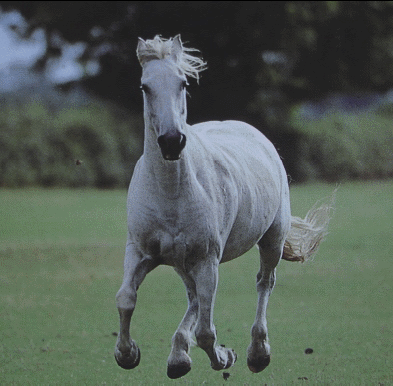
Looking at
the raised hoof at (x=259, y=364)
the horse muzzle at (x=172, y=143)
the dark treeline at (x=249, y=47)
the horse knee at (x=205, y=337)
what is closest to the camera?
the horse muzzle at (x=172, y=143)

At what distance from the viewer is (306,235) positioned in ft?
24.2

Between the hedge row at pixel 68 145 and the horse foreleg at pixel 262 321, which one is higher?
the horse foreleg at pixel 262 321

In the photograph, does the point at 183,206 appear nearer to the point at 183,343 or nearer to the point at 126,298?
the point at 126,298

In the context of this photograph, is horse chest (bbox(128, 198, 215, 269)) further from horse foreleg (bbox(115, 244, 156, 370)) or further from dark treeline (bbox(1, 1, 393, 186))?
dark treeline (bbox(1, 1, 393, 186))

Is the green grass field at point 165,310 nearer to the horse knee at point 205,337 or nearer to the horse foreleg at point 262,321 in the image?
the horse foreleg at point 262,321

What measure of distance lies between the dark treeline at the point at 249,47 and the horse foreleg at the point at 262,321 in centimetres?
1854

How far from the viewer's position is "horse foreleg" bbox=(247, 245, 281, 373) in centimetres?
609

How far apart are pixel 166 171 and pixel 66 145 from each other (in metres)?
21.0

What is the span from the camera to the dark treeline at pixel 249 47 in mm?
25297

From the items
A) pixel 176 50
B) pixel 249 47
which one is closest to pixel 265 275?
pixel 176 50

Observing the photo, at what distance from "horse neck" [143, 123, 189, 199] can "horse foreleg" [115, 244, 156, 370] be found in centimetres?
44

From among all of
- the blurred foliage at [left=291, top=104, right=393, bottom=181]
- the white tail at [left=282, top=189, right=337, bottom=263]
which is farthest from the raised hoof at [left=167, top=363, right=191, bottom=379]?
the blurred foliage at [left=291, top=104, right=393, bottom=181]

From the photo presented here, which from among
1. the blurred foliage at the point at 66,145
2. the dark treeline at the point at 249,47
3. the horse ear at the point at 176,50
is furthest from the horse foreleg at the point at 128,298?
the blurred foliage at the point at 66,145

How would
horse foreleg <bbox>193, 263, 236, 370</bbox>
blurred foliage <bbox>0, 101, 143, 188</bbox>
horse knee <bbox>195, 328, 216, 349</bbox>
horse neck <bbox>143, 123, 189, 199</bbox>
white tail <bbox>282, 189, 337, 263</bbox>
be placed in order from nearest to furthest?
horse neck <bbox>143, 123, 189, 199</bbox>
horse foreleg <bbox>193, 263, 236, 370</bbox>
horse knee <bbox>195, 328, 216, 349</bbox>
white tail <bbox>282, 189, 337, 263</bbox>
blurred foliage <bbox>0, 101, 143, 188</bbox>
